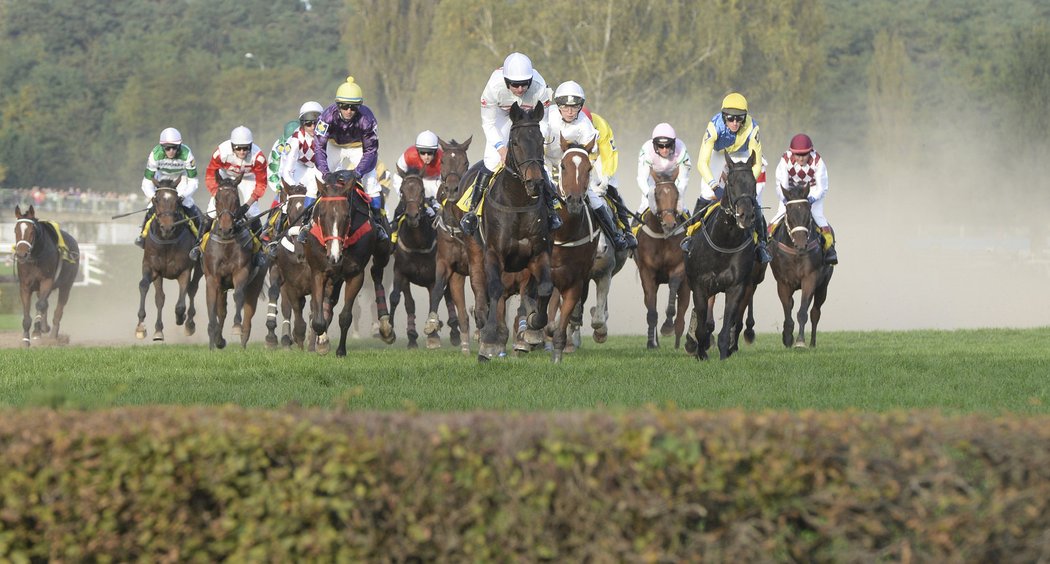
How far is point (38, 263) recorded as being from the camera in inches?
853

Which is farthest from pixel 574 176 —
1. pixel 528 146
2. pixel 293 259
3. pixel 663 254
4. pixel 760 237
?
pixel 663 254

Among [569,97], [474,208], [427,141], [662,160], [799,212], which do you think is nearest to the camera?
[474,208]

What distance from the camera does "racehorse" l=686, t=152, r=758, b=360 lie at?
14.2m

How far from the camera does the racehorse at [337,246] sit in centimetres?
1477

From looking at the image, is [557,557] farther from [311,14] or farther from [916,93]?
[311,14]

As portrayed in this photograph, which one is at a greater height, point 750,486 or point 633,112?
point 633,112

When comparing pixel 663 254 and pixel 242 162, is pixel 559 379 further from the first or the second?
pixel 242 162

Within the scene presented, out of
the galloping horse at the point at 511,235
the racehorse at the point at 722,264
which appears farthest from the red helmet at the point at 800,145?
the galloping horse at the point at 511,235

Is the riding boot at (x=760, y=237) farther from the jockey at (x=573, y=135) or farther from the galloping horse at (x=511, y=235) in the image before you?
the galloping horse at (x=511, y=235)

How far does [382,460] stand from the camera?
5.60m

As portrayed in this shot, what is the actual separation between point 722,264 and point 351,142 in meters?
4.01

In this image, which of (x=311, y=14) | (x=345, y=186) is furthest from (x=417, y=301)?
(x=311, y=14)

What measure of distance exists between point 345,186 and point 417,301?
51.5ft

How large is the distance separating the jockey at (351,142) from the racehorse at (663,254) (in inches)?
121
